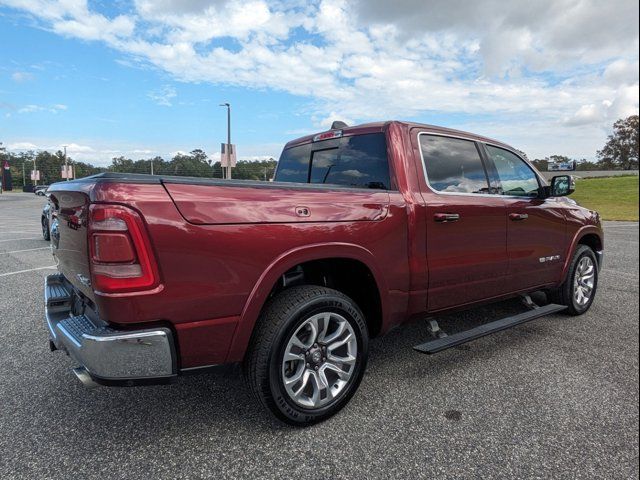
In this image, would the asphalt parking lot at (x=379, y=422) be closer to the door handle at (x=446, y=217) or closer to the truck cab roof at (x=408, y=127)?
the door handle at (x=446, y=217)

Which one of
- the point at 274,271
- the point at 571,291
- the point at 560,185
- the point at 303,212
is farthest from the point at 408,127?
the point at 571,291

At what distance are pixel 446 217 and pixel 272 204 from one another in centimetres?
135

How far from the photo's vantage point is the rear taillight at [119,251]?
5.93 ft

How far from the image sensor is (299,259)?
2.26m

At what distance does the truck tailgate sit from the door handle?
1.42ft

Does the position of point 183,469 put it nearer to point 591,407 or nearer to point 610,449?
point 610,449

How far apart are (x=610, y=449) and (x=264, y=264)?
6.48 feet

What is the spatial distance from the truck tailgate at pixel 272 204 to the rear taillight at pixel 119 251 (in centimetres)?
22

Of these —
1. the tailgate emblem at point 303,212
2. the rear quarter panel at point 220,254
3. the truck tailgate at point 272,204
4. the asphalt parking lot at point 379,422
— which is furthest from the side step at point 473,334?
the tailgate emblem at point 303,212

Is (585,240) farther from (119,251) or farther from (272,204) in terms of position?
(119,251)

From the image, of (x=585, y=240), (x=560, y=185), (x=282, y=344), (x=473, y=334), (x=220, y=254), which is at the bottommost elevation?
(x=473, y=334)

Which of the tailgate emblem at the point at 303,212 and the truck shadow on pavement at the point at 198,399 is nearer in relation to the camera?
the tailgate emblem at the point at 303,212

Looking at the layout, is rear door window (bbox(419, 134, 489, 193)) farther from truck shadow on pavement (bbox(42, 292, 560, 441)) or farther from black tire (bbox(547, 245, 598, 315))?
black tire (bbox(547, 245, 598, 315))

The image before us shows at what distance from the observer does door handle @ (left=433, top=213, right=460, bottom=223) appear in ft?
9.34
